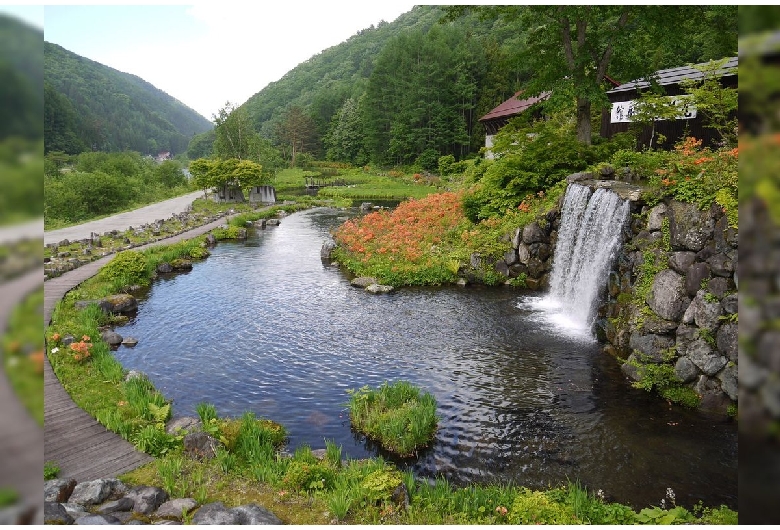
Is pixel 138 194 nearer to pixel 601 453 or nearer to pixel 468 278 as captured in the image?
Result: pixel 468 278

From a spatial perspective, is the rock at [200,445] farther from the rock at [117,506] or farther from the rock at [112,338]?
the rock at [112,338]

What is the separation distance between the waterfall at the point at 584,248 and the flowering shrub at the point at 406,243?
492 centimetres

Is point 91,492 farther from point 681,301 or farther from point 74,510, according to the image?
point 681,301

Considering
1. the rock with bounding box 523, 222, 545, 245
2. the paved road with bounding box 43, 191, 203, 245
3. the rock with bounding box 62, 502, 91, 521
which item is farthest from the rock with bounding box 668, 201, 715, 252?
the paved road with bounding box 43, 191, 203, 245

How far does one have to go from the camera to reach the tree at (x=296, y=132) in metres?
102

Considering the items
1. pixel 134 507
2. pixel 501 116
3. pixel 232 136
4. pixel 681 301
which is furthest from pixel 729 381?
pixel 232 136

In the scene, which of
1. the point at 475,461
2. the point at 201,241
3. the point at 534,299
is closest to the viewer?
the point at 475,461

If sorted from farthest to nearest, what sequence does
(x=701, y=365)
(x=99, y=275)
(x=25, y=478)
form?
(x=99, y=275), (x=701, y=365), (x=25, y=478)

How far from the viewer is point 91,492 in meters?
7.34

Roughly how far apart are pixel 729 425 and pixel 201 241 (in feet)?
89.5

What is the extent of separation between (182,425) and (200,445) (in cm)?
114

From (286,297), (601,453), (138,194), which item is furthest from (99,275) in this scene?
(138,194)

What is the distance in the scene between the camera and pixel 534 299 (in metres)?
19.5

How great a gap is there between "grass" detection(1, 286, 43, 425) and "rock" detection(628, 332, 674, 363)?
42.6 ft
